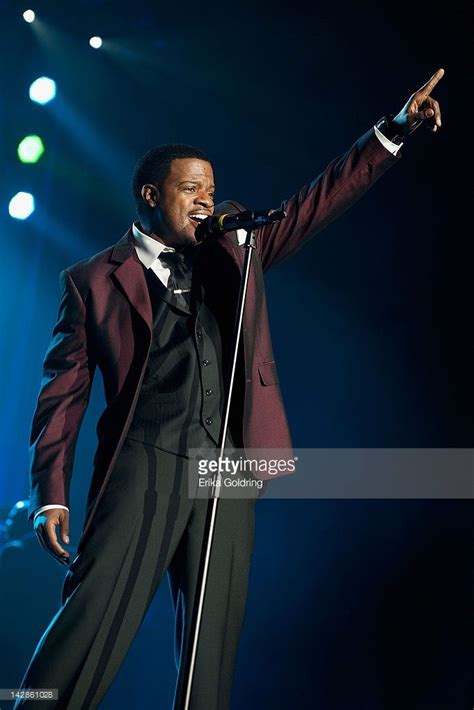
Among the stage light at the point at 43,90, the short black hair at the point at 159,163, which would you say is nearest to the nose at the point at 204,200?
the short black hair at the point at 159,163

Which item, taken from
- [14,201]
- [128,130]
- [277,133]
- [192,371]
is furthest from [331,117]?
[192,371]

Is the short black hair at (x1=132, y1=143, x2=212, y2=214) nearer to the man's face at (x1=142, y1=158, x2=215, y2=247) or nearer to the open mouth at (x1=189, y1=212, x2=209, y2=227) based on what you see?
the man's face at (x1=142, y1=158, x2=215, y2=247)

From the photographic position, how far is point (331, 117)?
13.1 feet

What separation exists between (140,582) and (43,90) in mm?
3629

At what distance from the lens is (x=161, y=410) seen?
2.04 meters

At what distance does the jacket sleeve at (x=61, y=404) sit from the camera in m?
2.08

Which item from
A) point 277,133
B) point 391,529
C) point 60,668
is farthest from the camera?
point 277,133

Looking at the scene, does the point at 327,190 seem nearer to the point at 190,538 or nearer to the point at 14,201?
the point at 190,538

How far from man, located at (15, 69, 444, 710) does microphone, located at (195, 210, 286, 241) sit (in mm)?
227

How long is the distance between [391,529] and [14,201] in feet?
9.73

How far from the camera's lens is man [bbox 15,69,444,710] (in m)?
1.91

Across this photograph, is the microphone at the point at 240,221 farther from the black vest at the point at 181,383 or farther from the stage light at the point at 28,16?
the stage light at the point at 28,16

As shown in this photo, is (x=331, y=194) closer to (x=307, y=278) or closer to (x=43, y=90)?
(x=307, y=278)

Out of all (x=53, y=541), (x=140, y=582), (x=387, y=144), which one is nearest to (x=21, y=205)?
(x=387, y=144)
